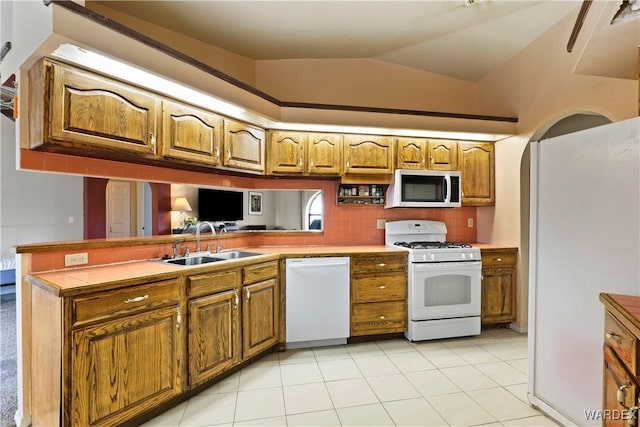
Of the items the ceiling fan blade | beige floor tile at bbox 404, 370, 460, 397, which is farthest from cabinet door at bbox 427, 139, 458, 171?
beige floor tile at bbox 404, 370, 460, 397

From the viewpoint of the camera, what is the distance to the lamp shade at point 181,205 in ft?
9.13

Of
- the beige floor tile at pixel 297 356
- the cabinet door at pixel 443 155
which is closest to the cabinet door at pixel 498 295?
the cabinet door at pixel 443 155

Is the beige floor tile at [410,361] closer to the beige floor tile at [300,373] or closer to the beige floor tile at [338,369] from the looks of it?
the beige floor tile at [338,369]

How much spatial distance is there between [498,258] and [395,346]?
1515mm

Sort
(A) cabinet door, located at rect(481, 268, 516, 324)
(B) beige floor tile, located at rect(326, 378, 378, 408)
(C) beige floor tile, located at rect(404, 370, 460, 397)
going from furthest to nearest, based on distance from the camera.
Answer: (A) cabinet door, located at rect(481, 268, 516, 324), (C) beige floor tile, located at rect(404, 370, 460, 397), (B) beige floor tile, located at rect(326, 378, 378, 408)

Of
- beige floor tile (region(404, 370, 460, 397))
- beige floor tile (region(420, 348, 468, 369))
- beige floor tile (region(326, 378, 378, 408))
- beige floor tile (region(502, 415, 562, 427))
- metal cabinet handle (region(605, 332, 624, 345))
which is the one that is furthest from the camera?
beige floor tile (region(420, 348, 468, 369))

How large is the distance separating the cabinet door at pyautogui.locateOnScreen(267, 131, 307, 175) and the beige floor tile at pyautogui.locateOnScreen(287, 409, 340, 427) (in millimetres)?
2090

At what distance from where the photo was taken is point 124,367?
1751 mm

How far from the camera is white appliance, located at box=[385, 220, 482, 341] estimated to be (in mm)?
3109

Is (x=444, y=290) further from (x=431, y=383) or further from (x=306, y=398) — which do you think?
(x=306, y=398)

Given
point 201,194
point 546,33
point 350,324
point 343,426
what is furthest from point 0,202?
point 546,33

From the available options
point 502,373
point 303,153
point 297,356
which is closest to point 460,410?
point 502,373

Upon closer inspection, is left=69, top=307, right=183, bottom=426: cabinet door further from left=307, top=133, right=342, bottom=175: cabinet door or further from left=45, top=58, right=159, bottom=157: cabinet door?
left=307, top=133, right=342, bottom=175: cabinet door

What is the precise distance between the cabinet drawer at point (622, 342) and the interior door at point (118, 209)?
9.64ft
